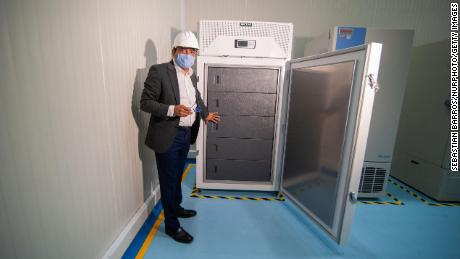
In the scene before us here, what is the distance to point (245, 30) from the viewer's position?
238 cm

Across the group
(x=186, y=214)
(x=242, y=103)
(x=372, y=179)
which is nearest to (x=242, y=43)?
(x=242, y=103)

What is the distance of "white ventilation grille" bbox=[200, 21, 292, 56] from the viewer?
2367 mm

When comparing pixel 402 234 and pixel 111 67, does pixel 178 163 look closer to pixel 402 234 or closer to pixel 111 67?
pixel 111 67

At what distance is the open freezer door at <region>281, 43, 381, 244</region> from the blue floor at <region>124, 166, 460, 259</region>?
21 centimetres

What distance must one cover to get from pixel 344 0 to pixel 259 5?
144cm

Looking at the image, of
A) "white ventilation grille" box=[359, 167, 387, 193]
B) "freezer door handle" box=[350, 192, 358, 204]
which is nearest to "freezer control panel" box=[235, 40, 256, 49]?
"freezer door handle" box=[350, 192, 358, 204]

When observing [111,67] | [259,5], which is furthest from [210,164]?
[259,5]

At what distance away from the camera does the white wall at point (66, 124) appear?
88 cm

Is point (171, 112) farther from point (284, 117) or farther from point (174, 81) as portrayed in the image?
point (284, 117)

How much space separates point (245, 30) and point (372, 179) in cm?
246

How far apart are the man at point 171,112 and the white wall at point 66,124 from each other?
255 millimetres

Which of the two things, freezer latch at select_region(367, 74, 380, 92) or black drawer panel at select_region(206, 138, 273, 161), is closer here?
freezer latch at select_region(367, 74, 380, 92)

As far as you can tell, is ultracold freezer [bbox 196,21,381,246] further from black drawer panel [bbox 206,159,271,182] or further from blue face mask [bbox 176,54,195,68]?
blue face mask [bbox 176,54,195,68]

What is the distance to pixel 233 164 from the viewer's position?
8.89ft
